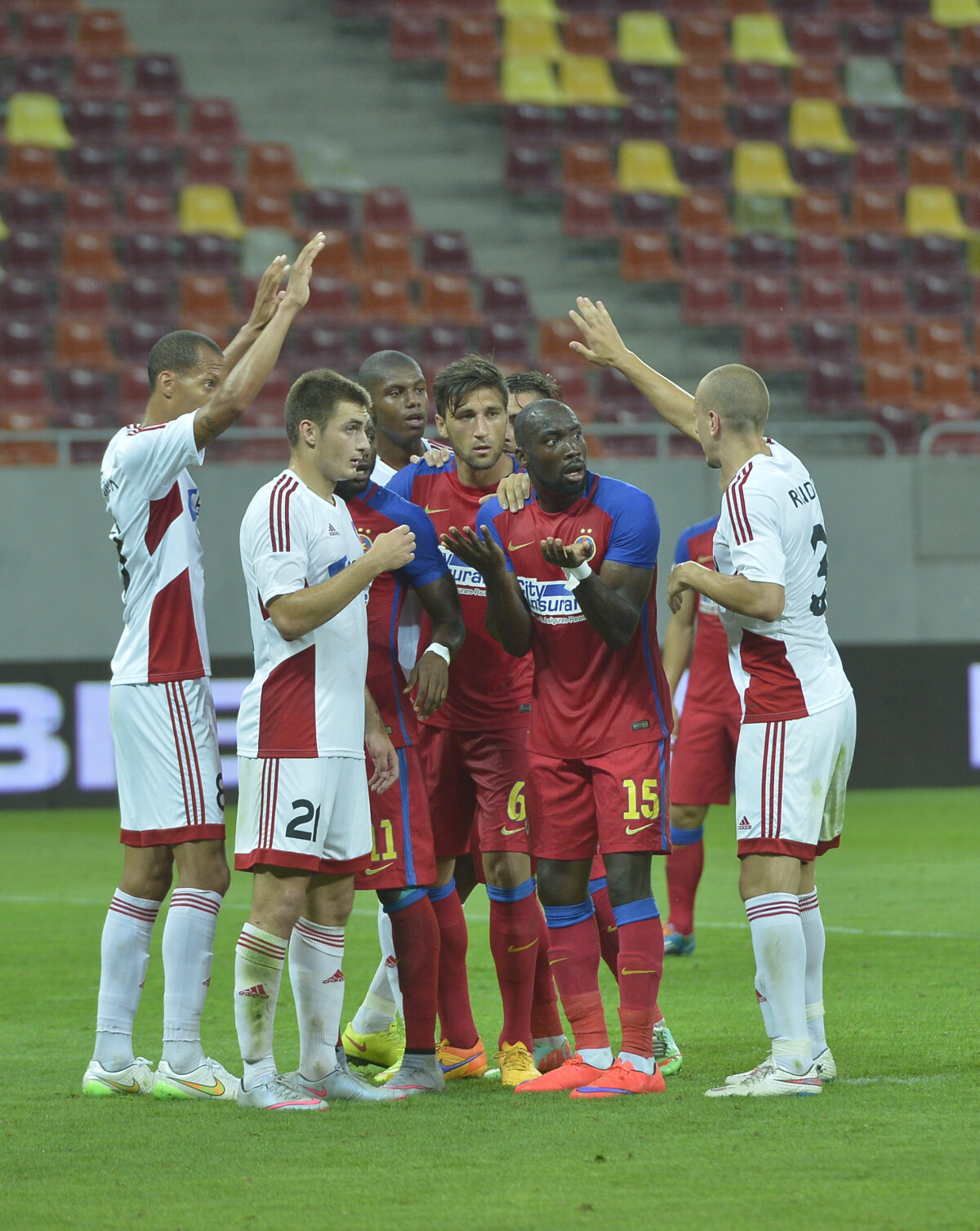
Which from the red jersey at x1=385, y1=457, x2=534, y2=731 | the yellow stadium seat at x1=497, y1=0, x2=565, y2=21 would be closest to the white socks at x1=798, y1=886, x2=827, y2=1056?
the red jersey at x1=385, y1=457, x2=534, y2=731

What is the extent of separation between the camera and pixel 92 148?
17.8m

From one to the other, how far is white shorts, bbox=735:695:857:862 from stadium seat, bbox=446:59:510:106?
50.7ft

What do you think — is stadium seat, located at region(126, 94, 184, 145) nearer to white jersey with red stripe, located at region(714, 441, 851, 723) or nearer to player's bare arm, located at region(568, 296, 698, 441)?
player's bare arm, located at region(568, 296, 698, 441)

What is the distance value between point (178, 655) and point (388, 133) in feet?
49.4

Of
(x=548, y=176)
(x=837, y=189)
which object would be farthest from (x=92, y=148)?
(x=837, y=189)

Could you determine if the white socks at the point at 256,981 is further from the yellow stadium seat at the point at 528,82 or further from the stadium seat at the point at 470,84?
the stadium seat at the point at 470,84

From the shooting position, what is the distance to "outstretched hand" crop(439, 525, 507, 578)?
496cm

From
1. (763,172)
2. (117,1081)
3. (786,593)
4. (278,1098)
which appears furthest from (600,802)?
(763,172)

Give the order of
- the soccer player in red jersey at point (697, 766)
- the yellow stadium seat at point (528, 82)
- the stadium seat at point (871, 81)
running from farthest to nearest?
the stadium seat at point (871, 81) < the yellow stadium seat at point (528, 82) < the soccer player in red jersey at point (697, 766)

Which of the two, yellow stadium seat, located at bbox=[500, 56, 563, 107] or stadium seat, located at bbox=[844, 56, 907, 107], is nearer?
yellow stadium seat, located at bbox=[500, 56, 563, 107]

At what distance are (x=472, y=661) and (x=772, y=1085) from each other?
5.28ft

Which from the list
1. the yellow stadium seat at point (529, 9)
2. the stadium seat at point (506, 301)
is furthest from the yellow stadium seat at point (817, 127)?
the stadium seat at point (506, 301)

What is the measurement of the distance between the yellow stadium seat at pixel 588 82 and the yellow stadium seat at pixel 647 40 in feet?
1.16

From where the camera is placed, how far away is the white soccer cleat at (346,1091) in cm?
497
